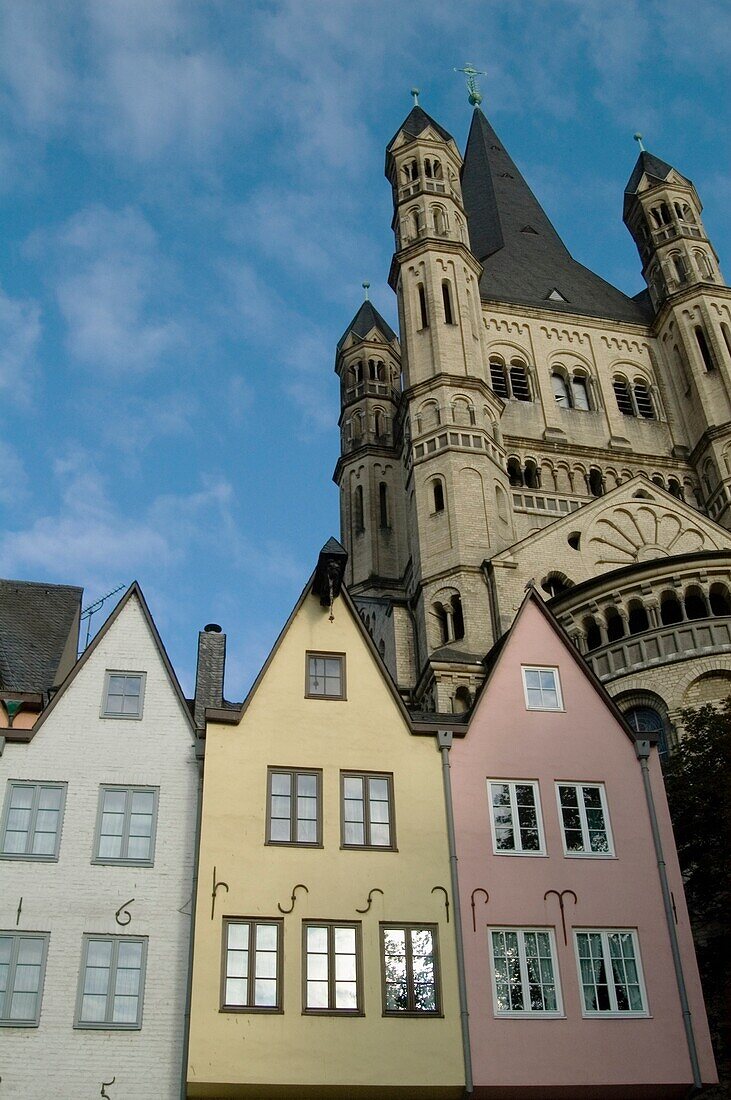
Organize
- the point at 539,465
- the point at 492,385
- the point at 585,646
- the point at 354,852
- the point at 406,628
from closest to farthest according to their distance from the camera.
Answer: the point at 354,852 < the point at 585,646 < the point at 406,628 < the point at 539,465 < the point at 492,385

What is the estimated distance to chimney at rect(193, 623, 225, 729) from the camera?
76.4 ft

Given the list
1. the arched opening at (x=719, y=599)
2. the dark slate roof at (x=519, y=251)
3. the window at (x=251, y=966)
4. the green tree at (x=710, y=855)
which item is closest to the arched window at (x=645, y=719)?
the arched opening at (x=719, y=599)

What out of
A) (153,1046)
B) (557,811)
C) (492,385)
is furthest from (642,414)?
(153,1046)

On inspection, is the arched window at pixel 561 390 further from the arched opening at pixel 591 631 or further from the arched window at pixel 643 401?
the arched opening at pixel 591 631

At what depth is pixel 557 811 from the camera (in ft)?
66.7

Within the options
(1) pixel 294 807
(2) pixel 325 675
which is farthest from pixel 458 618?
(1) pixel 294 807

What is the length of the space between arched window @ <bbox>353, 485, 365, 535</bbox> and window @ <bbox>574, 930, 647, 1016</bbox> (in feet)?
127

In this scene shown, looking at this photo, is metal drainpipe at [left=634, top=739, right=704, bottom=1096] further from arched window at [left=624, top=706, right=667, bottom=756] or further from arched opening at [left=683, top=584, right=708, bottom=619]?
arched opening at [left=683, top=584, right=708, bottom=619]

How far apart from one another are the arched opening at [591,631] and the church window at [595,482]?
49.9 ft

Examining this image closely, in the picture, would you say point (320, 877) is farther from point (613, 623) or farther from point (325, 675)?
point (613, 623)

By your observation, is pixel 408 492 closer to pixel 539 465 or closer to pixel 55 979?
pixel 539 465

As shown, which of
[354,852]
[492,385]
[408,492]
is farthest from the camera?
[492,385]

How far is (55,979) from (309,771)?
495cm

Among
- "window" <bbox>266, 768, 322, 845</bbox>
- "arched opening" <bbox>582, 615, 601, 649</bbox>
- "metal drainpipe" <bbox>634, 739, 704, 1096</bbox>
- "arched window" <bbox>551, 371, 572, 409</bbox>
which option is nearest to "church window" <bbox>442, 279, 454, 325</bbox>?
"arched window" <bbox>551, 371, 572, 409</bbox>
